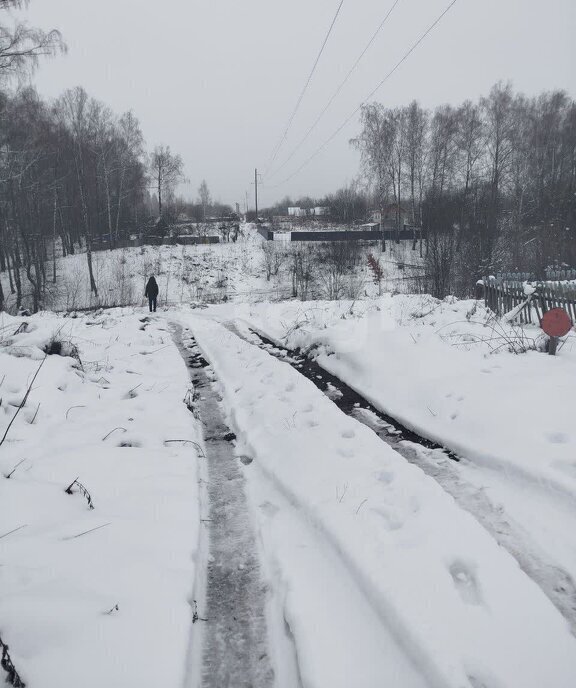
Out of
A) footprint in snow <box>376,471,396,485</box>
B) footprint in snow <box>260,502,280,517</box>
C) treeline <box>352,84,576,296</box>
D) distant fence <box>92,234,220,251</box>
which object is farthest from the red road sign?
distant fence <box>92,234,220,251</box>

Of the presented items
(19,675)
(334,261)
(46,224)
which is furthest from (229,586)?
(46,224)

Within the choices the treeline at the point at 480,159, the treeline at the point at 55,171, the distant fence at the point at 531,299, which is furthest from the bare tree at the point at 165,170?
the distant fence at the point at 531,299

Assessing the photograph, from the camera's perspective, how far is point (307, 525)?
294cm

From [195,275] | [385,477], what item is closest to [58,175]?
[195,275]

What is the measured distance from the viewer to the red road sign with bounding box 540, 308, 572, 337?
16.4 ft

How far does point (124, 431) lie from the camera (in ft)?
14.2

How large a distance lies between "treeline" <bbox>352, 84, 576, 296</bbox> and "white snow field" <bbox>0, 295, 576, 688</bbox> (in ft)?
60.9

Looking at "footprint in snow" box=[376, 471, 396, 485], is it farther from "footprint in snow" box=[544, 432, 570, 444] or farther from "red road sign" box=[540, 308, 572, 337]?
"red road sign" box=[540, 308, 572, 337]

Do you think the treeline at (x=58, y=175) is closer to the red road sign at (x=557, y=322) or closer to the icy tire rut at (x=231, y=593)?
the icy tire rut at (x=231, y=593)

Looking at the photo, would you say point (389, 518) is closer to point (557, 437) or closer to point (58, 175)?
point (557, 437)

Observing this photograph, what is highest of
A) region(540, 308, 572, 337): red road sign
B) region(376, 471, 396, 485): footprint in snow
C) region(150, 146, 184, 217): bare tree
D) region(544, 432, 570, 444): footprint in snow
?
region(150, 146, 184, 217): bare tree

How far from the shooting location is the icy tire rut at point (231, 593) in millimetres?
1958

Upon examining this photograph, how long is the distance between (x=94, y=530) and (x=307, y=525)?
4.79 ft

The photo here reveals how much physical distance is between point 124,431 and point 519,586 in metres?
3.73
